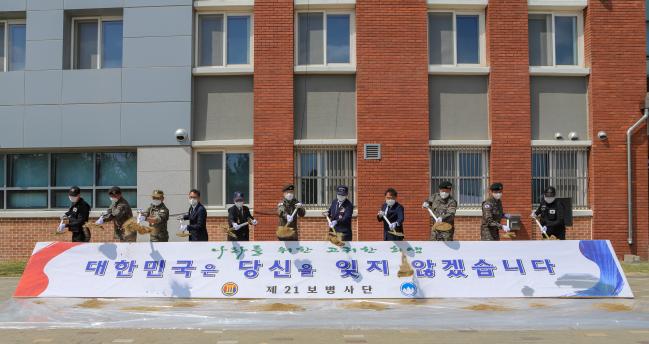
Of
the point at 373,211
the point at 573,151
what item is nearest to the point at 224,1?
the point at 373,211

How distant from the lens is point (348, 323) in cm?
879

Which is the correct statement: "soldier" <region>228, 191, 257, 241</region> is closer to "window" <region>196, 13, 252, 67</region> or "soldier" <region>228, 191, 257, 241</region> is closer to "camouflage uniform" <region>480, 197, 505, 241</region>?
"camouflage uniform" <region>480, 197, 505, 241</region>

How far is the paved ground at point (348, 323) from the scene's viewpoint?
796 cm

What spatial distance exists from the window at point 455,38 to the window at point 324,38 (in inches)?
83.5

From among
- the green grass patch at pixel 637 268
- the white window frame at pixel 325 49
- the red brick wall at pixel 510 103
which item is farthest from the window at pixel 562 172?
the white window frame at pixel 325 49

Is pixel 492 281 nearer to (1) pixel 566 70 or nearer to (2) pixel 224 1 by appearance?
(1) pixel 566 70

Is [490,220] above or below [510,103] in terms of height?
below

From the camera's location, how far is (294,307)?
9.95m

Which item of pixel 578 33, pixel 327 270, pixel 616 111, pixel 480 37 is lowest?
pixel 327 270

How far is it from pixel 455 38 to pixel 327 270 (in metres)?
8.48

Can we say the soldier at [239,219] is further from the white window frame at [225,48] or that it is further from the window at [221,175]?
the white window frame at [225,48]

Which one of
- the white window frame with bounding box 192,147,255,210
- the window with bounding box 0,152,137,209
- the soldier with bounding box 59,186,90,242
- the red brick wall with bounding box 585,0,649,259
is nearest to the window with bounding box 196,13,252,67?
the white window frame with bounding box 192,147,255,210

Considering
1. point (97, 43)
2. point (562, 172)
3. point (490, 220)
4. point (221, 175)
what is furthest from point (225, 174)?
point (562, 172)

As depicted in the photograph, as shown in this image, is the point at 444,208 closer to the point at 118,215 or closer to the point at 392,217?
the point at 392,217
